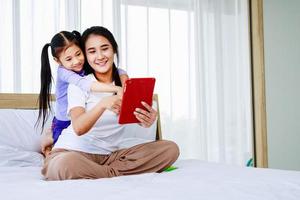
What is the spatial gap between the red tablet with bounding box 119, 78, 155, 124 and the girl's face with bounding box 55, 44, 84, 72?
1.04 feet

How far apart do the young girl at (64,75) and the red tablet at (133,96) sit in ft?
0.34

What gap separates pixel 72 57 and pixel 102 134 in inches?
12.6

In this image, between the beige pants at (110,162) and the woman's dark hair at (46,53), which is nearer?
the beige pants at (110,162)

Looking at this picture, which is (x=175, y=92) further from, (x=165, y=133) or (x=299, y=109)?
(x=299, y=109)

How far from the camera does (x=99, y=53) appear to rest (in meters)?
1.48

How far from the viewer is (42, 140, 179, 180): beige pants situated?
4.17 feet

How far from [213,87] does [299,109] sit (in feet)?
2.52

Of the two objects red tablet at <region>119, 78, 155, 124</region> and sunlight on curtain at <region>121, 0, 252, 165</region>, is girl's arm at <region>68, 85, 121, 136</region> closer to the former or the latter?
red tablet at <region>119, 78, 155, 124</region>

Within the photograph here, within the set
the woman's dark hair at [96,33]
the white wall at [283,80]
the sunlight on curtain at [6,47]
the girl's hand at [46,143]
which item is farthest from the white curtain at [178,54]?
the woman's dark hair at [96,33]

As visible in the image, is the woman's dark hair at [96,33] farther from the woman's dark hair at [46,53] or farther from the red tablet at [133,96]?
the red tablet at [133,96]

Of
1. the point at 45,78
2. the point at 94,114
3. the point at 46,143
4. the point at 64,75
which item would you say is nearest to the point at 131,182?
the point at 94,114

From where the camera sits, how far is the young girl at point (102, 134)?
134 centimetres

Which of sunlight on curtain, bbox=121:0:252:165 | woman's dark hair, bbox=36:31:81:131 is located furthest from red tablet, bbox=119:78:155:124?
sunlight on curtain, bbox=121:0:252:165

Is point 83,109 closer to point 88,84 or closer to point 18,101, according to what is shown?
point 88,84
